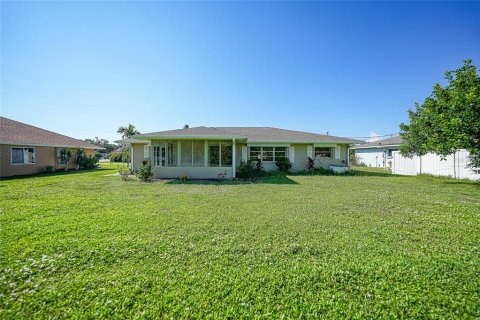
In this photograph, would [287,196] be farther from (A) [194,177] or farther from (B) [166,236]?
(A) [194,177]

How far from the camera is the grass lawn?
8.20ft

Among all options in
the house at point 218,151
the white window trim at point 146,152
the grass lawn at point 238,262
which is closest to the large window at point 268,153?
the house at point 218,151

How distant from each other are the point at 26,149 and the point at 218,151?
631 inches

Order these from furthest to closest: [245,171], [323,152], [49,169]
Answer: [323,152] < [49,169] < [245,171]

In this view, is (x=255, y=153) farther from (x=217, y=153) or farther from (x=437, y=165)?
(x=437, y=165)

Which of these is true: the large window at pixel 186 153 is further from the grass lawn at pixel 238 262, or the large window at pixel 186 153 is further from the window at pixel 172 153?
the grass lawn at pixel 238 262

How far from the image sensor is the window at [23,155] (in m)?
15.2

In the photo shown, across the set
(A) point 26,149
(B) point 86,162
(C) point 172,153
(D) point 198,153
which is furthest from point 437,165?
(A) point 26,149

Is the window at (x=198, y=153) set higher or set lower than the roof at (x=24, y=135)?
lower

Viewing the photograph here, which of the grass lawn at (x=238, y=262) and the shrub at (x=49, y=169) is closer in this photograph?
the grass lawn at (x=238, y=262)

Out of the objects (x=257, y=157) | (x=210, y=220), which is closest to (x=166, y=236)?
(x=210, y=220)

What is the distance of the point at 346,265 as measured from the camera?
3338 mm

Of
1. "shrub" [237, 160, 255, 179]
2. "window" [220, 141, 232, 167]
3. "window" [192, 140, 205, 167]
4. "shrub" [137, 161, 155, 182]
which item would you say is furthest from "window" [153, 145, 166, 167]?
"shrub" [237, 160, 255, 179]

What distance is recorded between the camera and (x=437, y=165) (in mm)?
15461
